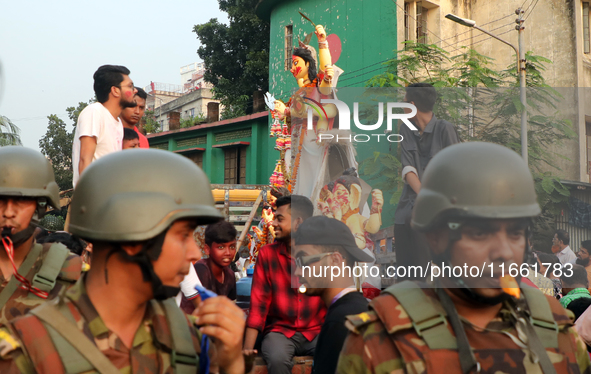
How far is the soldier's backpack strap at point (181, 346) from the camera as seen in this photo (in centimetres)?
183

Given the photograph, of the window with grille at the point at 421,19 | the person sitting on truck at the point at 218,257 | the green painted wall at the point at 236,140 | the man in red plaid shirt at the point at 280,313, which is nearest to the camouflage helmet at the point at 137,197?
the man in red plaid shirt at the point at 280,313

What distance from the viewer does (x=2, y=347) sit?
164 cm

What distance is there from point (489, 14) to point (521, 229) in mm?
18923

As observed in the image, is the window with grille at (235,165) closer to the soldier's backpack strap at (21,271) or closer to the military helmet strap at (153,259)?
the soldier's backpack strap at (21,271)

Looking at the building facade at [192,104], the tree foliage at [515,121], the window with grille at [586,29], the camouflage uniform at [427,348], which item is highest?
the building facade at [192,104]

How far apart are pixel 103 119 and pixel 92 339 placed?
9.61ft

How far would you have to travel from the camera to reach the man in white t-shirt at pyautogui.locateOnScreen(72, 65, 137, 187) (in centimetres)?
429

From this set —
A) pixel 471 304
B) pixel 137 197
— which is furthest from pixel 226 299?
pixel 471 304

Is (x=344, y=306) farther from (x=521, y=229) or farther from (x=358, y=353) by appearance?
(x=521, y=229)

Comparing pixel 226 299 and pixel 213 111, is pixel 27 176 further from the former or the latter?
→ pixel 213 111

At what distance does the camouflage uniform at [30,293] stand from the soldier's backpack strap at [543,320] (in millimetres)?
2114

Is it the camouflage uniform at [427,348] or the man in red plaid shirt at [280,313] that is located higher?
→ the camouflage uniform at [427,348]

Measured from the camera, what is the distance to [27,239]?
3.08 metres

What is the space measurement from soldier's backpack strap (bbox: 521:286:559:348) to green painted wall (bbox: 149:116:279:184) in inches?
758
